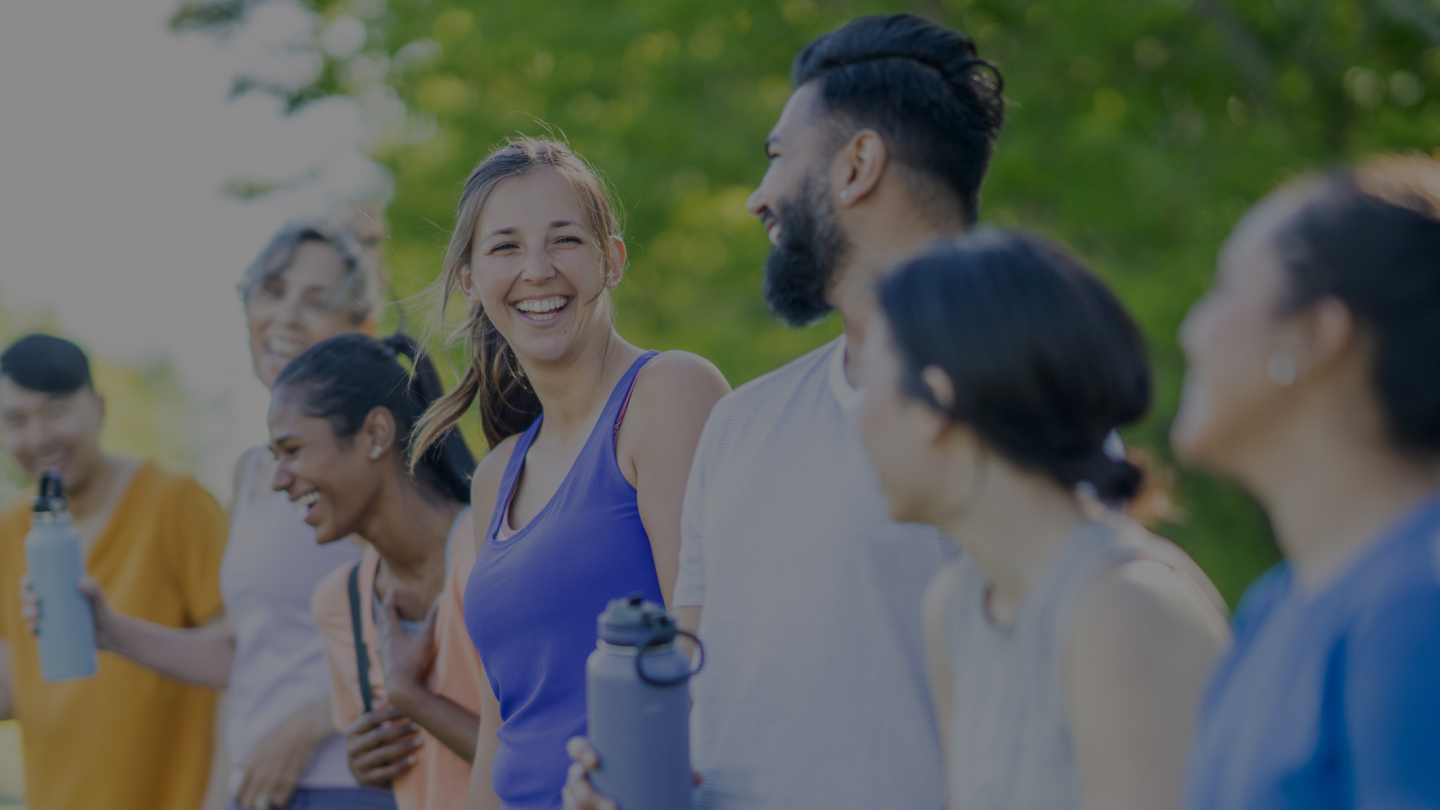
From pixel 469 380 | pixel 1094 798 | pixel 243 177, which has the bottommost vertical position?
pixel 1094 798

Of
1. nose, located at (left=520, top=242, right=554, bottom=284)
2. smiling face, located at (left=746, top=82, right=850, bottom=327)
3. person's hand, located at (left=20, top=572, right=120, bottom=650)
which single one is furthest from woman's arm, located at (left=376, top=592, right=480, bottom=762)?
smiling face, located at (left=746, top=82, right=850, bottom=327)

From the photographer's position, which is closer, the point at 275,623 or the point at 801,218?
the point at 801,218

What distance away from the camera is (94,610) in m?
3.84

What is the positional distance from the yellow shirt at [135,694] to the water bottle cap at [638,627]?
298 cm

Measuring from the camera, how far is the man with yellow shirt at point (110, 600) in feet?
13.9

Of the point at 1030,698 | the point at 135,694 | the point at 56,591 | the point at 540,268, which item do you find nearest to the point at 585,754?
the point at 1030,698

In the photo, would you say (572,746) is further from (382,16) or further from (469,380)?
(382,16)

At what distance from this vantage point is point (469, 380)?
3.17 m

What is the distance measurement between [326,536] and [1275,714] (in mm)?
2668

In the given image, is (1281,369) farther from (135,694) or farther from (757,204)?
A: (135,694)

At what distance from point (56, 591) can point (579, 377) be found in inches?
77.0

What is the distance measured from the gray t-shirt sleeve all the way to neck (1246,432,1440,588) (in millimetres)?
1056

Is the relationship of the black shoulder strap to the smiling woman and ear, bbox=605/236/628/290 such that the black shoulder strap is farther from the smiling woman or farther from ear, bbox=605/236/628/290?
ear, bbox=605/236/628/290

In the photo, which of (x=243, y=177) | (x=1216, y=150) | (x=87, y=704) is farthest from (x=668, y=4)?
(x=243, y=177)
